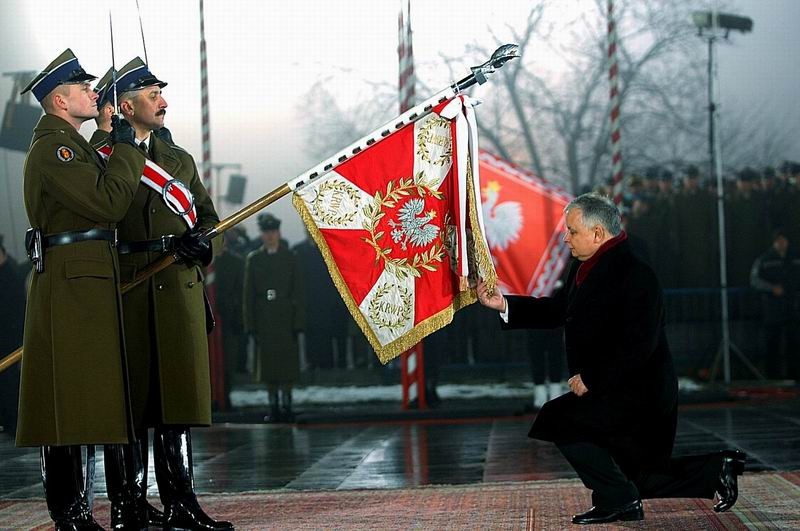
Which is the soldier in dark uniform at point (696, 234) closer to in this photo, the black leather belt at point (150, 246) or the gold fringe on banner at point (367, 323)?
the gold fringe on banner at point (367, 323)

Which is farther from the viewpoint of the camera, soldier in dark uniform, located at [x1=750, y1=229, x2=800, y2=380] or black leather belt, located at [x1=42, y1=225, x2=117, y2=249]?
soldier in dark uniform, located at [x1=750, y1=229, x2=800, y2=380]

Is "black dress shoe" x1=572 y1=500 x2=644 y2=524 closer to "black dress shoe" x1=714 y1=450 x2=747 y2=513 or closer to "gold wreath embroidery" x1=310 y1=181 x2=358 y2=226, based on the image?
"black dress shoe" x1=714 y1=450 x2=747 y2=513

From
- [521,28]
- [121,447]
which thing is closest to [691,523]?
[121,447]

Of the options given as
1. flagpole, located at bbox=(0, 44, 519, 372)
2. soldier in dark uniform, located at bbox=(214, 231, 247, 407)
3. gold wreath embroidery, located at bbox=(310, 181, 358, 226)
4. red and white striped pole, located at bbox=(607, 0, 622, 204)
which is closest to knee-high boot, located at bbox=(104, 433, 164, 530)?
flagpole, located at bbox=(0, 44, 519, 372)

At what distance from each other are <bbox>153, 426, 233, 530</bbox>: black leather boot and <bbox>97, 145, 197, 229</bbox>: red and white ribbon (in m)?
0.80

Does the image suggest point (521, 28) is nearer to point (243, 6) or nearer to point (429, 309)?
point (243, 6)

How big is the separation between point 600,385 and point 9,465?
14.4 ft

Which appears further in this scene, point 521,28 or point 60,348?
point 521,28

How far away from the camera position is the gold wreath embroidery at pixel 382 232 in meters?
5.76

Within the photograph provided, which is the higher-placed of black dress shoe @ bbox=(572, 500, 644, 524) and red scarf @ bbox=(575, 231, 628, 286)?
red scarf @ bbox=(575, 231, 628, 286)

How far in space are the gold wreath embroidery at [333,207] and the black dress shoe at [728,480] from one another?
171 centimetres

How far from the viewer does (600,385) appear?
209 inches

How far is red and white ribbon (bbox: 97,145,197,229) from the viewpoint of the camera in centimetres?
545

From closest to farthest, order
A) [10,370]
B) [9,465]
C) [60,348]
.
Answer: [60,348]
[9,465]
[10,370]
